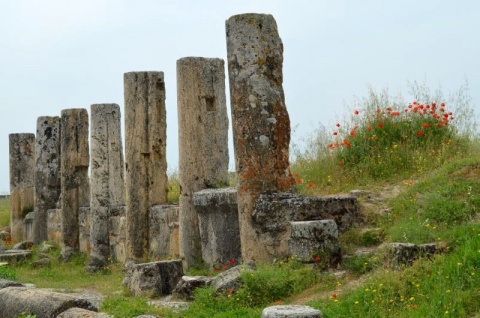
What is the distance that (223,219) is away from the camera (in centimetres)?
1538

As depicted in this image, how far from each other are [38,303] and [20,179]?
620 inches

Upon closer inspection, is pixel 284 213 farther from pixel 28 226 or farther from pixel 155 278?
pixel 28 226

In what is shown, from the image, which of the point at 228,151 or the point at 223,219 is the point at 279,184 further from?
the point at 228,151

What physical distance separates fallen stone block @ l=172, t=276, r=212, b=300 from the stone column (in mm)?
6725

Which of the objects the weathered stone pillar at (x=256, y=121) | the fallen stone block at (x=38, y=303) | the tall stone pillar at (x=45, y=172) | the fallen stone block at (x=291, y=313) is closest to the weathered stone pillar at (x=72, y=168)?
the tall stone pillar at (x=45, y=172)

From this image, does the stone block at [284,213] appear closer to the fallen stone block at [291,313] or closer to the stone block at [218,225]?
the stone block at [218,225]

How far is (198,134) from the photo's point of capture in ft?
55.1

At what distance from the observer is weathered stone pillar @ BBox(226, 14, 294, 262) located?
13875 millimetres

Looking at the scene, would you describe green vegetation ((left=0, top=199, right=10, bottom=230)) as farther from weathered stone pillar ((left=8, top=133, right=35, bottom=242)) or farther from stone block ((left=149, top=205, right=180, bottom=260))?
stone block ((left=149, top=205, right=180, bottom=260))

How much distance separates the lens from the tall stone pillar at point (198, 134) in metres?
16.6

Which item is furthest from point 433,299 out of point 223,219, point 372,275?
point 223,219

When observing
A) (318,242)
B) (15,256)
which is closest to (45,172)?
(15,256)

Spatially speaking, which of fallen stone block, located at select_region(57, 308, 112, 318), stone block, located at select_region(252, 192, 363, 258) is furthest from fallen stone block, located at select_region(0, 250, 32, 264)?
fallen stone block, located at select_region(57, 308, 112, 318)

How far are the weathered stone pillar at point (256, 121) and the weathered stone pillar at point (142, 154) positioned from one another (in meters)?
4.64
